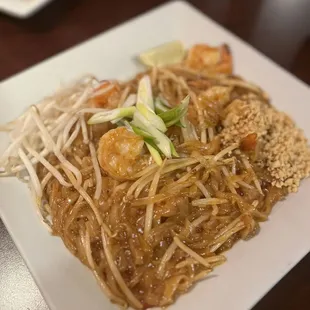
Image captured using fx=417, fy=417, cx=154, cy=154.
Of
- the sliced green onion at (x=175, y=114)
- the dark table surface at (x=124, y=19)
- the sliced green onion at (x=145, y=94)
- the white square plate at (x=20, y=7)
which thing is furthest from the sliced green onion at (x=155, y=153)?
the white square plate at (x=20, y=7)

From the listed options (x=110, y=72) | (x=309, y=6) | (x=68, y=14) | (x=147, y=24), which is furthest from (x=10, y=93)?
(x=309, y=6)

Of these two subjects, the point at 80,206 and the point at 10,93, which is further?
the point at 10,93

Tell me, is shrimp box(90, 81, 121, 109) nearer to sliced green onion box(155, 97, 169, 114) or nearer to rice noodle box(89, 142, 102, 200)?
sliced green onion box(155, 97, 169, 114)

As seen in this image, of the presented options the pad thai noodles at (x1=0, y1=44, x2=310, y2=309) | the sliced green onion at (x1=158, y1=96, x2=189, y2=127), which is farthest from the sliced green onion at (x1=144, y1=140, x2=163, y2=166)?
the sliced green onion at (x1=158, y1=96, x2=189, y2=127)

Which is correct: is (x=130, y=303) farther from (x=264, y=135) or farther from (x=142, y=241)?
(x=264, y=135)

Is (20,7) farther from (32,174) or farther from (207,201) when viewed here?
(207,201)

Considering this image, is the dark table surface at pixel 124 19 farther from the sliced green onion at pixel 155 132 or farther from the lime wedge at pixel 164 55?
the sliced green onion at pixel 155 132

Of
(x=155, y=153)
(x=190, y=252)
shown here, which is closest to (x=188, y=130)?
(x=155, y=153)
